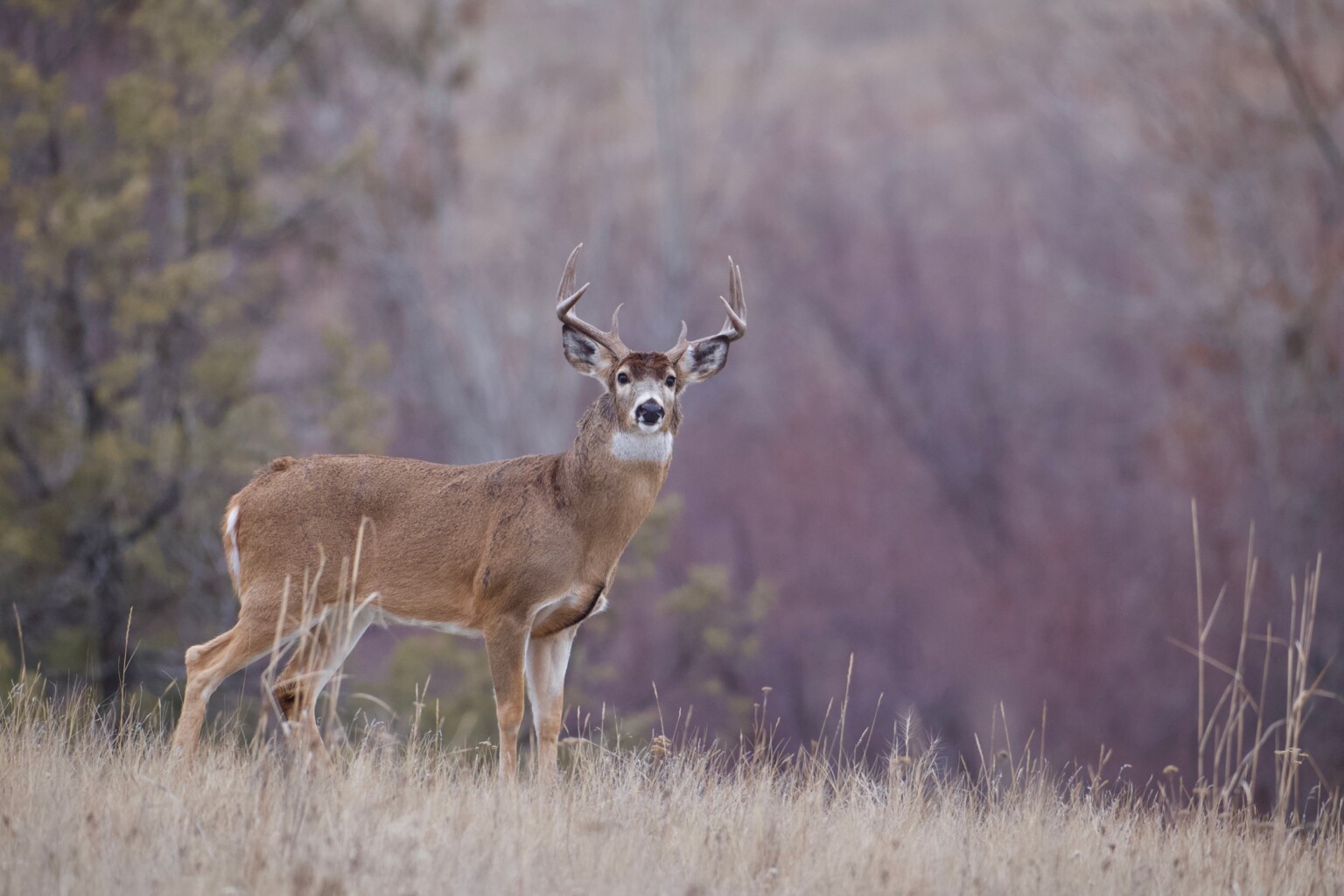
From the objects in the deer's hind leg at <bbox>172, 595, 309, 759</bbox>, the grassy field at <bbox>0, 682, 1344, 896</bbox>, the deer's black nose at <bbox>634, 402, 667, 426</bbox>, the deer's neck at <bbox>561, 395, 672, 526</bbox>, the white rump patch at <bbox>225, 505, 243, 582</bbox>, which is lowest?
the grassy field at <bbox>0, 682, 1344, 896</bbox>

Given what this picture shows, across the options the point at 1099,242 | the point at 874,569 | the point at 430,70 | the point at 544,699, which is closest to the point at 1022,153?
the point at 1099,242

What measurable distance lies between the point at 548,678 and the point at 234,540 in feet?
5.58

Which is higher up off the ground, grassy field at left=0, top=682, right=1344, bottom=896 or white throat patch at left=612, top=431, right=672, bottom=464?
white throat patch at left=612, top=431, right=672, bottom=464

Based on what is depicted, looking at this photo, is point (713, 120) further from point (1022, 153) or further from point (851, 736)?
point (851, 736)

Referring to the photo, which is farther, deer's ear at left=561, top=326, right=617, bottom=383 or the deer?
deer's ear at left=561, top=326, right=617, bottom=383

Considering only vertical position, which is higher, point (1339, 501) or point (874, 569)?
point (1339, 501)

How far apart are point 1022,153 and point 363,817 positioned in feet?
101

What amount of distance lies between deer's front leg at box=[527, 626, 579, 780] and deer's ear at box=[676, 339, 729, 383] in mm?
1449

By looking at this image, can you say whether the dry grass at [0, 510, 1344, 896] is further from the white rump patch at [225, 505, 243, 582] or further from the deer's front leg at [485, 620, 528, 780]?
the white rump patch at [225, 505, 243, 582]

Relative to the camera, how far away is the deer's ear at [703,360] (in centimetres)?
850

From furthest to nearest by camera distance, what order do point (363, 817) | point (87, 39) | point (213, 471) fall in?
point (87, 39) → point (213, 471) → point (363, 817)

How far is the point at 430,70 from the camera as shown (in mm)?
26438

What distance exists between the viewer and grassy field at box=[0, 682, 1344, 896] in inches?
212

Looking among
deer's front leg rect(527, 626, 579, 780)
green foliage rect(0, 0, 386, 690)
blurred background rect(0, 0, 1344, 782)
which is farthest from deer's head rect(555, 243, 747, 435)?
green foliage rect(0, 0, 386, 690)
